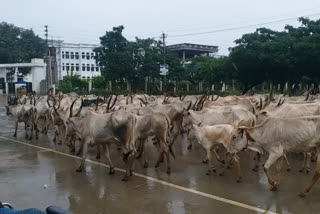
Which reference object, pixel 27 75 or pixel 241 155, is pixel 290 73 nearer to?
pixel 241 155

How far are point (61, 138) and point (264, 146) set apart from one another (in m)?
7.78

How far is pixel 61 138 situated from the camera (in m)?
12.8

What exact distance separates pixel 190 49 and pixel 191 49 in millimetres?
169

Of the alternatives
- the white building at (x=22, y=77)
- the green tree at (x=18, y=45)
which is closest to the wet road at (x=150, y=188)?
the white building at (x=22, y=77)

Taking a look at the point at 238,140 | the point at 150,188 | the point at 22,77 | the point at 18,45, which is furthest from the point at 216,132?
the point at 18,45

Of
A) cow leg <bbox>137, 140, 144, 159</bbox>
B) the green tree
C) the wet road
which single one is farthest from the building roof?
the wet road

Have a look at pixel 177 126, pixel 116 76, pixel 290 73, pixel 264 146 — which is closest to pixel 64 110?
pixel 177 126

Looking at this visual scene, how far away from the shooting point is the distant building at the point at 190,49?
60.4 meters

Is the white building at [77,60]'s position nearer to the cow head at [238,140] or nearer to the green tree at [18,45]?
the green tree at [18,45]

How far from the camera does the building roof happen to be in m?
60.4

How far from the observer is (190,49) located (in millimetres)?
61344

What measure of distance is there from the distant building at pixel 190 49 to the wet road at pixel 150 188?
50787 millimetres

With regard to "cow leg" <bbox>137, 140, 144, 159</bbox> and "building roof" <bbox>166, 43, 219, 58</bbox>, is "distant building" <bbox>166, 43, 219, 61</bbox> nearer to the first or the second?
"building roof" <bbox>166, 43, 219, 58</bbox>

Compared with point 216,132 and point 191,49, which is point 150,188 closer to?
point 216,132
